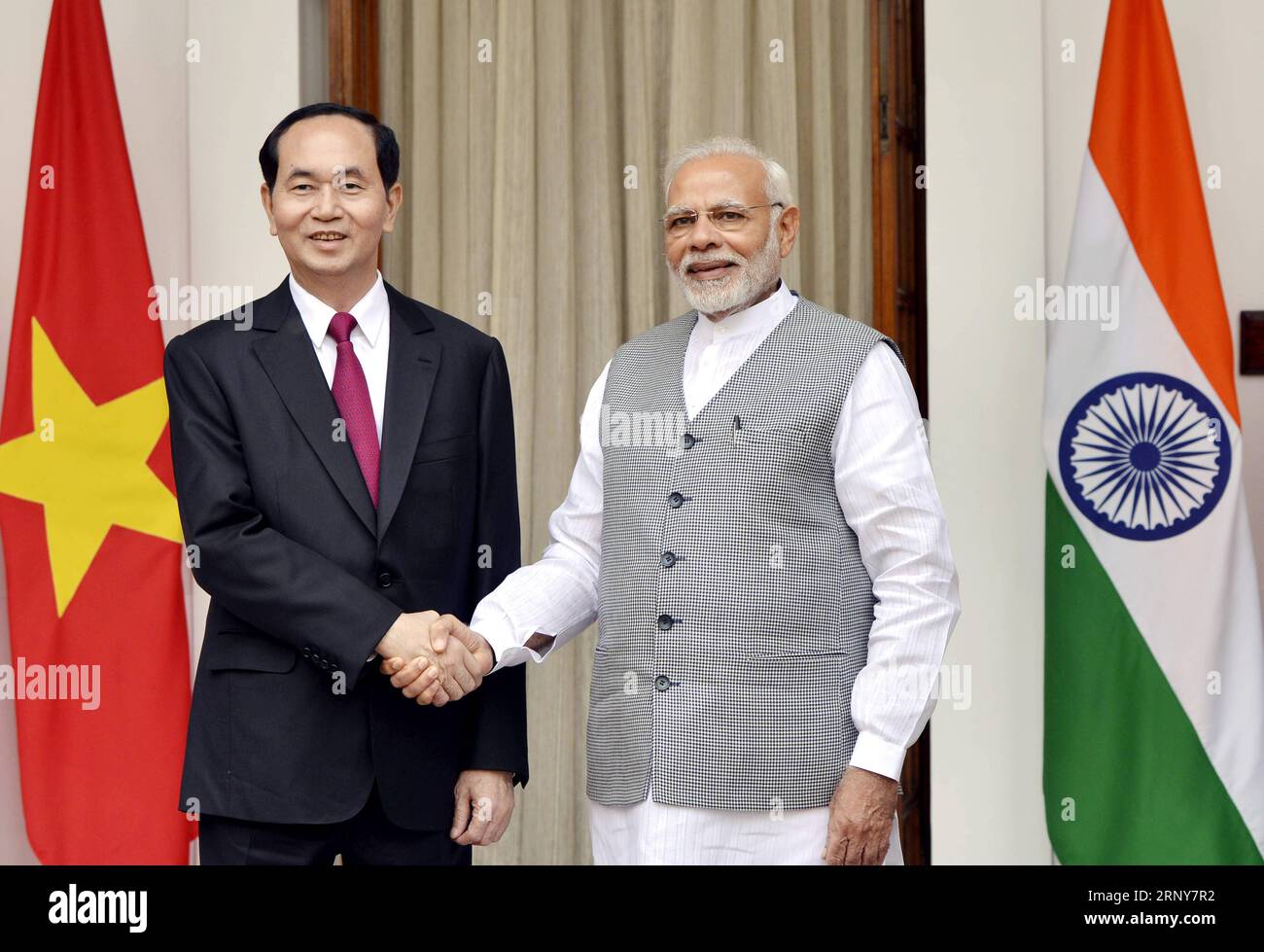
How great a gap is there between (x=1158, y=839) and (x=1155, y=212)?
1507 mm

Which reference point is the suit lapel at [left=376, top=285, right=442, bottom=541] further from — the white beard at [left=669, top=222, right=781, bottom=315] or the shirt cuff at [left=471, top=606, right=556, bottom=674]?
the white beard at [left=669, top=222, right=781, bottom=315]

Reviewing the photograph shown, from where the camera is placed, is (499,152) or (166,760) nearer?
(166,760)

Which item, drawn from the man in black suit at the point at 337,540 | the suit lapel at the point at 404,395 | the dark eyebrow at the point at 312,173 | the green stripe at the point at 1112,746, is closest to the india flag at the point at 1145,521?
the green stripe at the point at 1112,746

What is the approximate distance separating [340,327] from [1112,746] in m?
2.18

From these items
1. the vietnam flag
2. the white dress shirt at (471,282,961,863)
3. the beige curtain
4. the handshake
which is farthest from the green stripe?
the vietnam flag

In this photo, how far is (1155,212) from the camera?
3.49 metres

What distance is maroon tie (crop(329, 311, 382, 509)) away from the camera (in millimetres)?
2279

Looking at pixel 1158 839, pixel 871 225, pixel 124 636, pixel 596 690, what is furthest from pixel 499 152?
pixel 1158 839

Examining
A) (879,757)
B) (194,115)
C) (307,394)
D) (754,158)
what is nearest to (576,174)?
(194,115)

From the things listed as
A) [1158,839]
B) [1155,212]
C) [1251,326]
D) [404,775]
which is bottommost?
[1158,839]

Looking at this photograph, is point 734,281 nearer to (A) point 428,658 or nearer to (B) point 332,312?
(B) point 332,312
